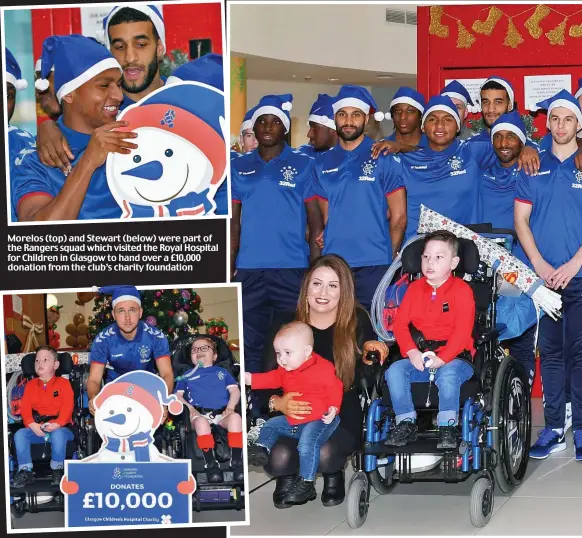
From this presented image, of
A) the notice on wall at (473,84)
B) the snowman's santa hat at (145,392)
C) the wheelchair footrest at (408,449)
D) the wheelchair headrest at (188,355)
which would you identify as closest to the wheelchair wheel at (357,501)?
the wheelchair footrest at (408,449)

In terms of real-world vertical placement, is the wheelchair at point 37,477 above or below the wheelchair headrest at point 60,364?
below

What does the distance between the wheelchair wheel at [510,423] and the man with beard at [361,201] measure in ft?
3.20

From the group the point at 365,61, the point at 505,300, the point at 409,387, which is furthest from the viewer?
the point at 365,61

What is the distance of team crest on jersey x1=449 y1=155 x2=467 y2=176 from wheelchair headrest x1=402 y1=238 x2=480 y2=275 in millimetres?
1043

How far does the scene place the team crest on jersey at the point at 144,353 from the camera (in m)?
3.88

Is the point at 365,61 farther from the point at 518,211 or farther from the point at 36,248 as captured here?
the point at 36,248

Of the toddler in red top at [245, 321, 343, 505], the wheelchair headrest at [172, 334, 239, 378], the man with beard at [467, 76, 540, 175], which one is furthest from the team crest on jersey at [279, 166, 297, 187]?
the wheelchair headrest at [172, 334, 239, 378]

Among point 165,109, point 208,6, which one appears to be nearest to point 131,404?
point 165,109

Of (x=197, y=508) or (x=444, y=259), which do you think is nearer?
(x=197, y=508)

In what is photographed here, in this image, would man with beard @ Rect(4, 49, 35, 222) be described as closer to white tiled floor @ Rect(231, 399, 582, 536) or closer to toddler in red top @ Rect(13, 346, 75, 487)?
toddler in red top @ Rect(13, 346, 75, 487)

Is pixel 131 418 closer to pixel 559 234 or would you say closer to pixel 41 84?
pixel 41 84

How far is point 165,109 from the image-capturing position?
3.73 meters

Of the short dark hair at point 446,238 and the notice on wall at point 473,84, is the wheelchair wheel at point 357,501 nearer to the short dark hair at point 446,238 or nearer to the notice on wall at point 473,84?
the short dark hair at point 446,238

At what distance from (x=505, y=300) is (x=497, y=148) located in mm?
1019
